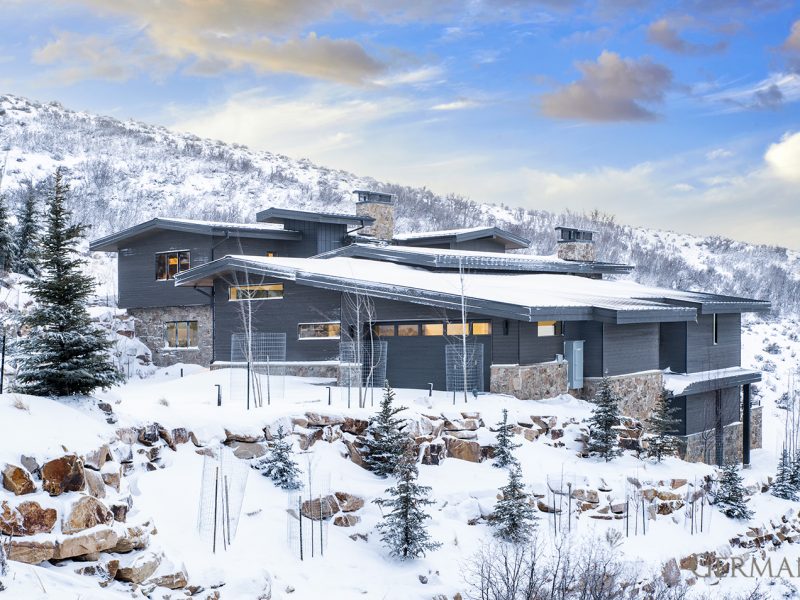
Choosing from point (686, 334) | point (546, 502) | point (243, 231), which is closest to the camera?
point (546, 502)

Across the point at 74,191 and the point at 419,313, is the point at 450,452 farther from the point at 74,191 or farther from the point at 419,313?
the point at 74,191

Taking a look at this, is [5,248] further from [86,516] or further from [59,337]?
[86,516]

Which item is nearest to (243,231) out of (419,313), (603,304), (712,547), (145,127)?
(419,313)

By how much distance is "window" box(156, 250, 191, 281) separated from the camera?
33.9m

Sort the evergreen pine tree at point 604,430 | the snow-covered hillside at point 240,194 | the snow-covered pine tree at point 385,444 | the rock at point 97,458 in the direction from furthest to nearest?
the snow-covered hillside at point 240,194
the evergreen pine tree at point 604,430
the snow-covered pine tree at point 385,444
the rock at point 97,458

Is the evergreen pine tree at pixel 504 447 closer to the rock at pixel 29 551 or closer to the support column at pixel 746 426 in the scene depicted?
the rock at pixel 29 551

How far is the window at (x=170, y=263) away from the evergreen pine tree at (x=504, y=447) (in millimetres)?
18677

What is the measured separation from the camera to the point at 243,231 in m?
33.2

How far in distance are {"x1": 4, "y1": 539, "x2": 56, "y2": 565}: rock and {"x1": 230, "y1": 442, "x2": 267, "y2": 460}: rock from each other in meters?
5.52

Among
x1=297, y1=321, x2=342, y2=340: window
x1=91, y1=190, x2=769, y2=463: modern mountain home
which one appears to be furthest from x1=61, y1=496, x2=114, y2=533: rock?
x1=297, y1=321, x2=342, y2=340: window

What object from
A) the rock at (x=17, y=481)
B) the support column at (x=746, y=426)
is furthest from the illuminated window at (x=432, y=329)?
the rock at (x=17, y=481)

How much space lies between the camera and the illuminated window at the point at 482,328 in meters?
Result: 23.0

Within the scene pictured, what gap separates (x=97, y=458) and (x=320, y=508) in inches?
166

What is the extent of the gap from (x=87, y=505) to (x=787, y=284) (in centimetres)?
10360
